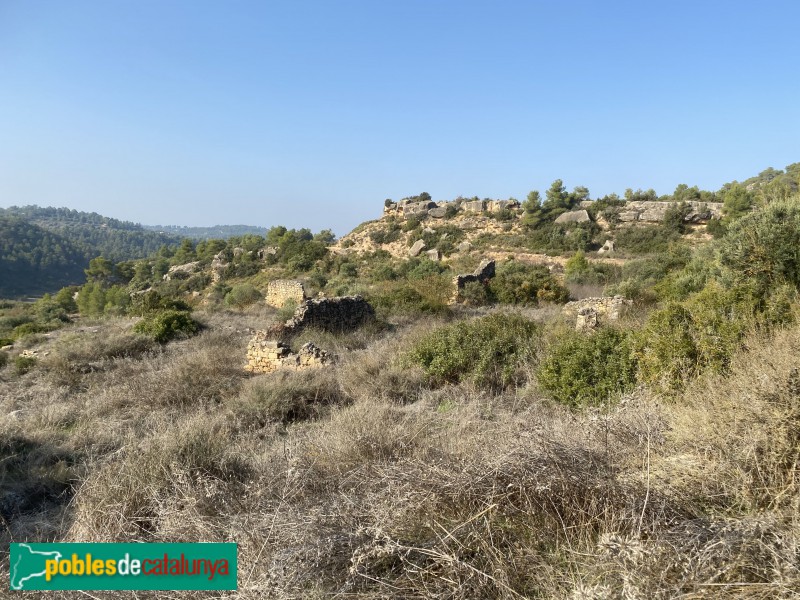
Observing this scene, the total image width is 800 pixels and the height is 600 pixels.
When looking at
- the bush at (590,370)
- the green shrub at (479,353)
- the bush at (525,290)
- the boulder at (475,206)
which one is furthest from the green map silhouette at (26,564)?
the boulder at (475,206)

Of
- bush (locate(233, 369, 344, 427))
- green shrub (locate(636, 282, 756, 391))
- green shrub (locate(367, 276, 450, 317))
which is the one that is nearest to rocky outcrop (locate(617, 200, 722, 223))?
green shrub (locate(367, 276, 450, 317))

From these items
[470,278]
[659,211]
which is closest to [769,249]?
[470,278]

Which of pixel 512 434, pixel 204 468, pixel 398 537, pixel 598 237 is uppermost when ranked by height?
pixel 598 237

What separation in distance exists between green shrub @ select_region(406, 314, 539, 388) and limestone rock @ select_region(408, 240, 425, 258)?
2858 centimetres

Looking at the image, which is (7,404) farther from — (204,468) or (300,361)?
(204,468)

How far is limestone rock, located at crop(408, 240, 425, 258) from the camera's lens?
3631 centimetres

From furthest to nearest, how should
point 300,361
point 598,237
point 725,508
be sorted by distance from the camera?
1. point 598,237
2. point 300,361
3. point 725,508

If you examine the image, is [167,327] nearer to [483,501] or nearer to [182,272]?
[483,501]

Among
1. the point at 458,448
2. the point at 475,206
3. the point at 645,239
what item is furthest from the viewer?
the point at 475,206

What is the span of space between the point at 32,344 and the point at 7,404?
6.54 meters

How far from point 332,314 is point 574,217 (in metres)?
29.2

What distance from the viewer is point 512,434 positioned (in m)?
2.96

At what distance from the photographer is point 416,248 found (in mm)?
36688

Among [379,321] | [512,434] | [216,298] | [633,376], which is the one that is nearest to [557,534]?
[512,434]
